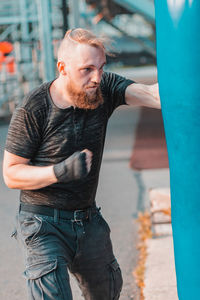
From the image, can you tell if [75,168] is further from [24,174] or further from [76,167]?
[24,174]

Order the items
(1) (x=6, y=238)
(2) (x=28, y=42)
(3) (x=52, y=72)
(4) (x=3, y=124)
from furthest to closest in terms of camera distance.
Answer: (2) (x=28, y=42)
(4) (x=3, y=124)
(3) (x=52, y=72)
(1) (x=6, y=238)

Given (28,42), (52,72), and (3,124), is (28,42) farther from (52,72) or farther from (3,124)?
(52,72)

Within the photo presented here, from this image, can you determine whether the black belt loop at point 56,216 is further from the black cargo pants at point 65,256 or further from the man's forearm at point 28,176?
the man's forearm at point 28,176

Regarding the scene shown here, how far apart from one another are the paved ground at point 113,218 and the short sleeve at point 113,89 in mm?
1663

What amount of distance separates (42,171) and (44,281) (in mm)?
490

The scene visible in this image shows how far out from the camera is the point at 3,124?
13.6 m

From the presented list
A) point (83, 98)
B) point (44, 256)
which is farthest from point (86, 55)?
point (44, 256)

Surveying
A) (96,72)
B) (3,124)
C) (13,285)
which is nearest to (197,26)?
(96,72)

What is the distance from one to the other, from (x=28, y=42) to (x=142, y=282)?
1117cm

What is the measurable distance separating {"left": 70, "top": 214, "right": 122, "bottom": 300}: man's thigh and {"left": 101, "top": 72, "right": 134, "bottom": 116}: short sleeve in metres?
0.58

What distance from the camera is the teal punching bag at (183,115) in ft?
7.97

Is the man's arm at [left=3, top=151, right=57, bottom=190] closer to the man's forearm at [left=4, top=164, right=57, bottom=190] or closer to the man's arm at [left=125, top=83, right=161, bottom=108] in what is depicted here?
the man's forearm at [left=4, top=164, right=57, bottom=190]

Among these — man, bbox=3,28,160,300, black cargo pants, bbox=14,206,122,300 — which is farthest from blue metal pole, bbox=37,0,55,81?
black cargo pants, bbox=14,206,122,300

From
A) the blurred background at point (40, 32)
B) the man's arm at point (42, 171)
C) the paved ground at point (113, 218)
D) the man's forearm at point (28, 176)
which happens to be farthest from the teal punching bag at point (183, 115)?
the blurred background at point (40, 32)
